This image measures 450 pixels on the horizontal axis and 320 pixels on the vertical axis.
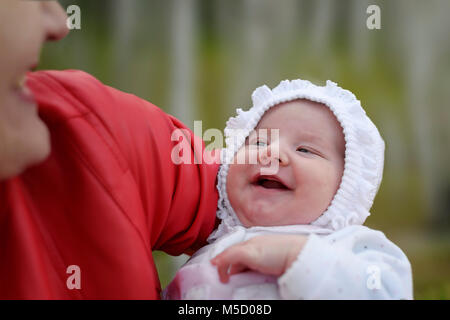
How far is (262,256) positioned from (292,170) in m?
0.22

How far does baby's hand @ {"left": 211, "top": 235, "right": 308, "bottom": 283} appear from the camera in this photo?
2.51 feet

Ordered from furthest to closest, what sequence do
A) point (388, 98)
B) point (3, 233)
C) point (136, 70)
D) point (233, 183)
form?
point (388, 98) → point (136, 70) → point (233, 183) → point (3, 233)

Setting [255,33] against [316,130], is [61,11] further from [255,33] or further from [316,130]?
[255,33]

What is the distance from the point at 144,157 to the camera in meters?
0.82

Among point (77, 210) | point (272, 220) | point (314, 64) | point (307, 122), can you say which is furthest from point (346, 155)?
point (314, 64)

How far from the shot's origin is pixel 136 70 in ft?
9.25

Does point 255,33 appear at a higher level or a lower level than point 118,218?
higher

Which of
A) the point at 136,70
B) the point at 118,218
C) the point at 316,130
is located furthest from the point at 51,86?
the point at 136,70

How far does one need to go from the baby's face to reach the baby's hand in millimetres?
134

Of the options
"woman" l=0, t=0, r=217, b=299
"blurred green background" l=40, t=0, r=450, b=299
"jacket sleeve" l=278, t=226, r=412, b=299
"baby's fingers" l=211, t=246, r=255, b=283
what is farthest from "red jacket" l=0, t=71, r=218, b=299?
"blurred green background" l=40, t=0, r=450, b=299

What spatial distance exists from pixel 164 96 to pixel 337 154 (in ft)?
6.43

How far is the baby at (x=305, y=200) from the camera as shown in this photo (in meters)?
0.76

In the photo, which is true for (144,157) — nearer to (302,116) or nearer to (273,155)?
(273,155)

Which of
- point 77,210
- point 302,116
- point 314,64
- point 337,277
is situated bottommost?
point 337,277
